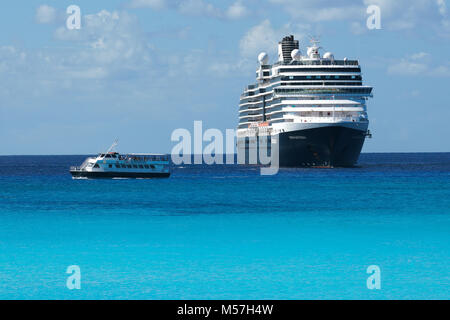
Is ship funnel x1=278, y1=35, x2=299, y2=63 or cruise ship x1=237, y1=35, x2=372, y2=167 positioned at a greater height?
ship funnel x1=278, y1=35, x2=299, y2=63

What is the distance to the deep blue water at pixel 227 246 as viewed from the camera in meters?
25.3

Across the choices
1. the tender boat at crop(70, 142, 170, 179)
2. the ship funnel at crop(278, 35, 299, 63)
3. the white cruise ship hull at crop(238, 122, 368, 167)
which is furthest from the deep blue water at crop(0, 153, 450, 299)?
the ship funnel at crop(278, 35, 299, 63)

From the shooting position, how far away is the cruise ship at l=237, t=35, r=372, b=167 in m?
97.5

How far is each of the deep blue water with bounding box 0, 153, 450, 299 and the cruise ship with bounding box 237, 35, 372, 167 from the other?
32.0m

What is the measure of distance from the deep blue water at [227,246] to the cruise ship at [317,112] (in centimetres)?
3197

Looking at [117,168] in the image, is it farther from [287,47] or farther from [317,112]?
[287,47]

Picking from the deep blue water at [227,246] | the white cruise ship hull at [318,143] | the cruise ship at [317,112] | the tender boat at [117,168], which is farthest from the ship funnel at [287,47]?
the deep blue water at [227,246]

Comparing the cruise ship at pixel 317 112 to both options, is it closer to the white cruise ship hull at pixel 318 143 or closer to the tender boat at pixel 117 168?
the white cruise ship hull at pixel 318 143

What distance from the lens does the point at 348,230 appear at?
133ft

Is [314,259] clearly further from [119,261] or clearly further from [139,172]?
[139,172]

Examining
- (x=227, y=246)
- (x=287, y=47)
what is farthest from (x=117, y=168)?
(x=227, y=246)

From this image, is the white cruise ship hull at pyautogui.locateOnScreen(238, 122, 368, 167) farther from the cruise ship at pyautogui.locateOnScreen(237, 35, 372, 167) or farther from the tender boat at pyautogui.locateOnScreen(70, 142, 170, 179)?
the tender boat at pyautogui.locateOnScreen(70, 142, 170, 179)

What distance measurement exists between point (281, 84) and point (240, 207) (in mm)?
53085

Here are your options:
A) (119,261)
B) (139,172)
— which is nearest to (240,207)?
(119,261)
